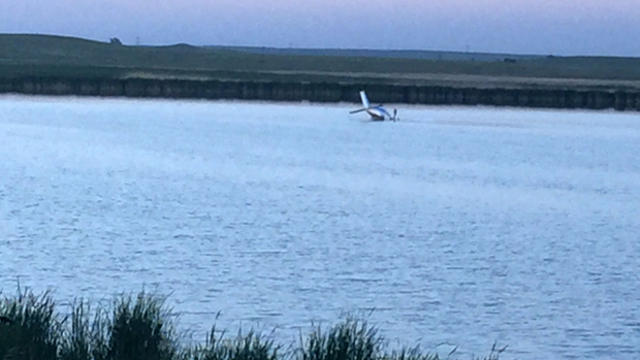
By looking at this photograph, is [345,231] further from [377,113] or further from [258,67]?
[258,67]

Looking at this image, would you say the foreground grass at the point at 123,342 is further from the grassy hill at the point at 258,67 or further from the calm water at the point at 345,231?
the grassy hill at the point at 258,67

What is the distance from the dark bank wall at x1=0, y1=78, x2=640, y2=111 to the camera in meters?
90.9

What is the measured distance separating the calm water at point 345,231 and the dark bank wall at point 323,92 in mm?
23779

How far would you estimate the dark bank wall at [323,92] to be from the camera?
90875 mm

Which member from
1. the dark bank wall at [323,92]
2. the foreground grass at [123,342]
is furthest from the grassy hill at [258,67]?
the foreground grass at [123,342]

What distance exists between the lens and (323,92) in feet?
315

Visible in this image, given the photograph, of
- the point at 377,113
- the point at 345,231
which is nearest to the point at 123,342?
the point at 345,231

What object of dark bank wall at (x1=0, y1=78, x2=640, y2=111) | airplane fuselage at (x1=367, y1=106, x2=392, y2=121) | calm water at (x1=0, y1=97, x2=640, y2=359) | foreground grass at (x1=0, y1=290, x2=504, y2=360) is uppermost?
dark bank wall at (x1=0, y1=78, x2=640, y2=111)

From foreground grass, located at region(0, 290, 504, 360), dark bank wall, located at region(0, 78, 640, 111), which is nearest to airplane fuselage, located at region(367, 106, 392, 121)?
dark bank wall, located at region(0, 78, 640, 111)

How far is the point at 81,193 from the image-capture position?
3841 cm

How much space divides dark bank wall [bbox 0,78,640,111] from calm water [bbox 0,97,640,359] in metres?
23.8

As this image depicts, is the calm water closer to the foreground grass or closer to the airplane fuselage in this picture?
the foreground grass

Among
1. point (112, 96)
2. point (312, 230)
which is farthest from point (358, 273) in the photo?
point (112, 96)

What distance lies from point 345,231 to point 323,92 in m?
64.8
